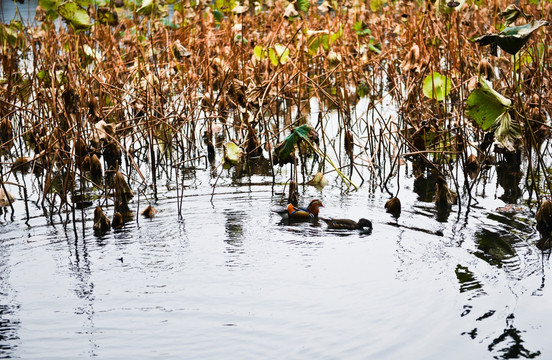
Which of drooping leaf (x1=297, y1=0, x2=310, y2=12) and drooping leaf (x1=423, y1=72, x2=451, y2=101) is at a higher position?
drooping leaf (x1=297, y1=0, x2=310, y2=12)

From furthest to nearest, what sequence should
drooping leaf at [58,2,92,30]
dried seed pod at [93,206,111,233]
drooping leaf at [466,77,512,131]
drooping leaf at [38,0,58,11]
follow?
drooping leaf at [38,0,58,11]
drooping leaf at [58,2,92,30]
dried seed pod at [93,206,111,233]
drooping leaf at [466,77,512,131]

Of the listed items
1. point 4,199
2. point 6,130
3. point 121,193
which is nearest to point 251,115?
point 121,193

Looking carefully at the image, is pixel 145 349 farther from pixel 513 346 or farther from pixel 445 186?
pixel 445 186

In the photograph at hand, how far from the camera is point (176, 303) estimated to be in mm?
3195

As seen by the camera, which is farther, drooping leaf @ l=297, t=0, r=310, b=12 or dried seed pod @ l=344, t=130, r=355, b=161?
drooping leaf @ l=297, t=0, r=310, b=12

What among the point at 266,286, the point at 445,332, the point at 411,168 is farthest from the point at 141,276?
the point at 411,168

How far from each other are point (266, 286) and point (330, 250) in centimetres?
56

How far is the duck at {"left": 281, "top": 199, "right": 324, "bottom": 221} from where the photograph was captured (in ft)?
14.0

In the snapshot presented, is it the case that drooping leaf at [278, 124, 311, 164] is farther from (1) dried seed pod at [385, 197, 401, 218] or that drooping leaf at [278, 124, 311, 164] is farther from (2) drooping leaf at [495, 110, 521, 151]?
(2) drooping leaf at [495, 110, 521, 151]

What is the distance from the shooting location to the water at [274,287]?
2826 mm

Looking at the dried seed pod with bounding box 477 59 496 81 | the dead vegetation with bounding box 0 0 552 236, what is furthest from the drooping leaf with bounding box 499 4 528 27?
the dried seed pod with bounding box 477 59 496 81

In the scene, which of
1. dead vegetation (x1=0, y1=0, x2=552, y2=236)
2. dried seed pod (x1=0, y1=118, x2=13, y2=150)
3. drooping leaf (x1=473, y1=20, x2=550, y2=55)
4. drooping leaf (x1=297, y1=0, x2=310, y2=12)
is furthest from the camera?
drooping leaf (x1=297, y1=0, x2=310, y2=12)

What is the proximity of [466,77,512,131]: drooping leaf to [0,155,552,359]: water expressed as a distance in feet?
2.06

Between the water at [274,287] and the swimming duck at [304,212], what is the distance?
0.27 ft
